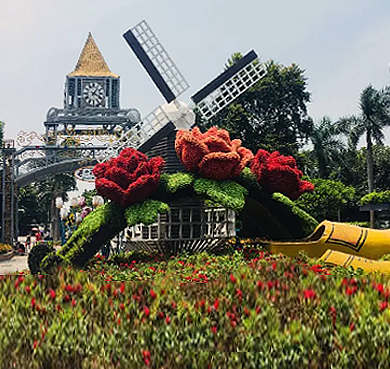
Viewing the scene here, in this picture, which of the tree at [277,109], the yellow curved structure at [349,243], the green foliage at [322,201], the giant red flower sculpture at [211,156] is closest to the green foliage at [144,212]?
the giant red flower sculpture at [211,156]

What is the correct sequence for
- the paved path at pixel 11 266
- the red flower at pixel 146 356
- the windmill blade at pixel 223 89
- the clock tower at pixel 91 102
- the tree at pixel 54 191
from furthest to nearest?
the clock tower at pixel 91 102
the tree at pixel 54 191
the paved path at pixel 11 266
the windmill blade at pixel 223 89
the red flower at pixel 146 356

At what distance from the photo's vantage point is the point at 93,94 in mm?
54438

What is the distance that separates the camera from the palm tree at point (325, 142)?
112 ft

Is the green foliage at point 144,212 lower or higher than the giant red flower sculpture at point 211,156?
lower

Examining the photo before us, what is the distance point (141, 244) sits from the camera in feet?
46.0

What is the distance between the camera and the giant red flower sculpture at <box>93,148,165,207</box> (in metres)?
11.4

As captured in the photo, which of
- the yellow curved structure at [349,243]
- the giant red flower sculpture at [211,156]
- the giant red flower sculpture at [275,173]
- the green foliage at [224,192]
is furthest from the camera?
the giant red flower sculpture at [275,173]

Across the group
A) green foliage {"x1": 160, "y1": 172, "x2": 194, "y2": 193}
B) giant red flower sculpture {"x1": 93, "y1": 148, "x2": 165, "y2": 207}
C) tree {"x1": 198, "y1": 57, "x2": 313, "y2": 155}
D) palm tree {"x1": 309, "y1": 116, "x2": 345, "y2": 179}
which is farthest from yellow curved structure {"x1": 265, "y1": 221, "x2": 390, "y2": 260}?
palm tree {"x1": 309, "y1": 116, "x2": 345, "y2": 179}

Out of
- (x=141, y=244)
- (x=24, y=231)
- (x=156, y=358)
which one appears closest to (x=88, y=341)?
(x=156, y=358)

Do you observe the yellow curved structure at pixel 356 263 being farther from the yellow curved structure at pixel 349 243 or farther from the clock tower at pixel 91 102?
the clock tower at pixel 91 102

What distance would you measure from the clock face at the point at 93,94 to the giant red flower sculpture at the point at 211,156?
43.3 metres

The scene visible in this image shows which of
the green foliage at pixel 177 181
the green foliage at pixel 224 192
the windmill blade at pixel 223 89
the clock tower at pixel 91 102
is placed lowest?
the green foliage at pixel 224 192

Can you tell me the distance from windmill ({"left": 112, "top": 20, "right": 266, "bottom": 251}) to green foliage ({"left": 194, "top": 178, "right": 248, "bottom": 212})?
1.66 m

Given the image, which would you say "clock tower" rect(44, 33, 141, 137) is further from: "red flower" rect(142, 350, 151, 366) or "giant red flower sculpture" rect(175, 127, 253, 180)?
"red flower" rect(142, 350, 151, 366)
